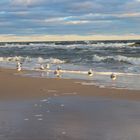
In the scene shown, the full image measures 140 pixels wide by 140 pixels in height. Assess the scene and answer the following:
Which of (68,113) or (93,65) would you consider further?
(93,65)

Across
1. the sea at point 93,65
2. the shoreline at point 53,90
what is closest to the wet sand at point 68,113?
the shoreline at point 53,90

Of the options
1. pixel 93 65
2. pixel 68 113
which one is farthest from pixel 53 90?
pixel 93 65

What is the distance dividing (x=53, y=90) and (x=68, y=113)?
4334mm

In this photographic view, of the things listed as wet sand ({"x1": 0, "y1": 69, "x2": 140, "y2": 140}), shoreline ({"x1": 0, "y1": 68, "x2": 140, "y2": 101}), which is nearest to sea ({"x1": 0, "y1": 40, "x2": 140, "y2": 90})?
shoreline ({"x1": 0, "y1": 68, "x2": 140, "y2": 101})

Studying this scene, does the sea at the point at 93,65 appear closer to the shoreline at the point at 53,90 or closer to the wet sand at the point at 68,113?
the shoreline at the point at 53,90

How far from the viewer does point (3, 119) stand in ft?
27.4

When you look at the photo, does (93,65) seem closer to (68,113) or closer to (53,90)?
(53,90)

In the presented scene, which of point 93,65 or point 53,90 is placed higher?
point 53,90

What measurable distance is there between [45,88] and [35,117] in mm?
5354

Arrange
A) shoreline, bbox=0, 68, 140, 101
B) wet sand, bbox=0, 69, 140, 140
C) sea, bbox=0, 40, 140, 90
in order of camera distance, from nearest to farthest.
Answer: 1. wet sand, bbox=0, 69, 140, 140
2. shoreline, bbox=0, 68, 140, 101
3. sea, bbox=0, 40, 140, 90

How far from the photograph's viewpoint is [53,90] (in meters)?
13.4

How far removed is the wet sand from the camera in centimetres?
729

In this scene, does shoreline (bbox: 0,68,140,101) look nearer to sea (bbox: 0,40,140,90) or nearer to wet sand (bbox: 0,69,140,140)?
wet sand (bbox: 0,69,140,140)

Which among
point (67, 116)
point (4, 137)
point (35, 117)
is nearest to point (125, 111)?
point (67, 116)
